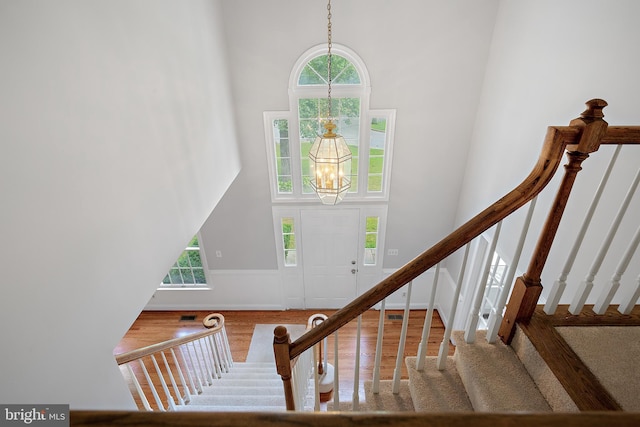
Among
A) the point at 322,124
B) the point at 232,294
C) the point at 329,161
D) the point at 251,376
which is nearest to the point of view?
the point at 329,161

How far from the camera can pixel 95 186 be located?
162cm

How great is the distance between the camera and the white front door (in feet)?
15.3

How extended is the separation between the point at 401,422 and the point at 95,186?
178 centimetres

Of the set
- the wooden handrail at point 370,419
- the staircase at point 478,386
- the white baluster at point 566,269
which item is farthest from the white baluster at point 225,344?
the wooden handrail at point 370,419

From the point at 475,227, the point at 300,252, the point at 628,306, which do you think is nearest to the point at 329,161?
the point at 475,227

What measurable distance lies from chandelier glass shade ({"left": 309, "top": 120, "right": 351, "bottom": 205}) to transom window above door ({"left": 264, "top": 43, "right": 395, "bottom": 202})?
146cm

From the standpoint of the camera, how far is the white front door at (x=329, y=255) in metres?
4.66

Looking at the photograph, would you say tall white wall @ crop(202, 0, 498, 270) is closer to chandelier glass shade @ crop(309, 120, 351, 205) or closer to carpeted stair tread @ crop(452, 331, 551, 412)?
chandelier glass shade @ crop(309, 120, 351, 205)

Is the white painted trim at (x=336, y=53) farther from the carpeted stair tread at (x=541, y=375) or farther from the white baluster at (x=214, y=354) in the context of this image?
the carpeted stair tread at (x=541, y=375)

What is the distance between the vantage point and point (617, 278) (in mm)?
1300

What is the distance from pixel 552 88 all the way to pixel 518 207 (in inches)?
78.7

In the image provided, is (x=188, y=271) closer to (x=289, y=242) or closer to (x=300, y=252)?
(x=289, y=242)

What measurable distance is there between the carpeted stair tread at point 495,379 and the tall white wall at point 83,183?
5.81ft

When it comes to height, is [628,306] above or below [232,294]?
above
